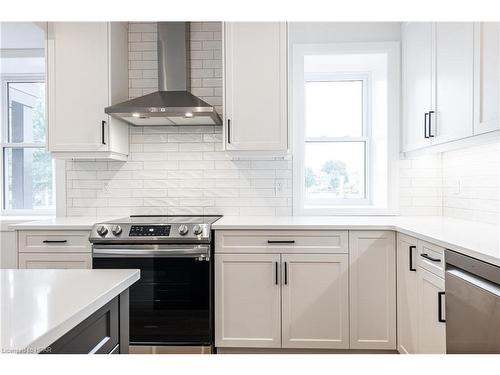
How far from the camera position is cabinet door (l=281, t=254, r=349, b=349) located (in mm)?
2447

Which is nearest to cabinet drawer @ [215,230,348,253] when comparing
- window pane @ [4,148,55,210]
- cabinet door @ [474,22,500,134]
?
cabinet door @ [474,22,500,134]

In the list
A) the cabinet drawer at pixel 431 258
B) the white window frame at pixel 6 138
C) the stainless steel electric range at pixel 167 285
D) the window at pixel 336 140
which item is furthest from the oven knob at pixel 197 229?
the white window frame at pixel 6 138

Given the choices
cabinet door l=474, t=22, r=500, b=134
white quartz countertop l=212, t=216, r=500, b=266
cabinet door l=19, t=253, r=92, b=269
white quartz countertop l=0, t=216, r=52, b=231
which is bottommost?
cabinet door l=19, t=253, r=92, b=269

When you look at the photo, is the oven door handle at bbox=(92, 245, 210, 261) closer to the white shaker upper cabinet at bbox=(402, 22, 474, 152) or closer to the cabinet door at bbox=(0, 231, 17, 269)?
the cabinet door at bbox=(0, 231, 17, 269)

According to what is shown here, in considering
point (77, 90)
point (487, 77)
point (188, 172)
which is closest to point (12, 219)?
point (77, 90)

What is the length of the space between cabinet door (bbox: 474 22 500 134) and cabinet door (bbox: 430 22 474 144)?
0.19ft

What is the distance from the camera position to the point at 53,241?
2566mm

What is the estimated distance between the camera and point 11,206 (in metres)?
3.46

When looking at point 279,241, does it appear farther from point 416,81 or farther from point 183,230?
point 416,81

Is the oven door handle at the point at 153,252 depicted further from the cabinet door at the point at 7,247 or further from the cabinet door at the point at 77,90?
the cabinet door at the point at 7,247

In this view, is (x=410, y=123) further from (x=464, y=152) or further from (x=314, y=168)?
(x=314, y=168)
